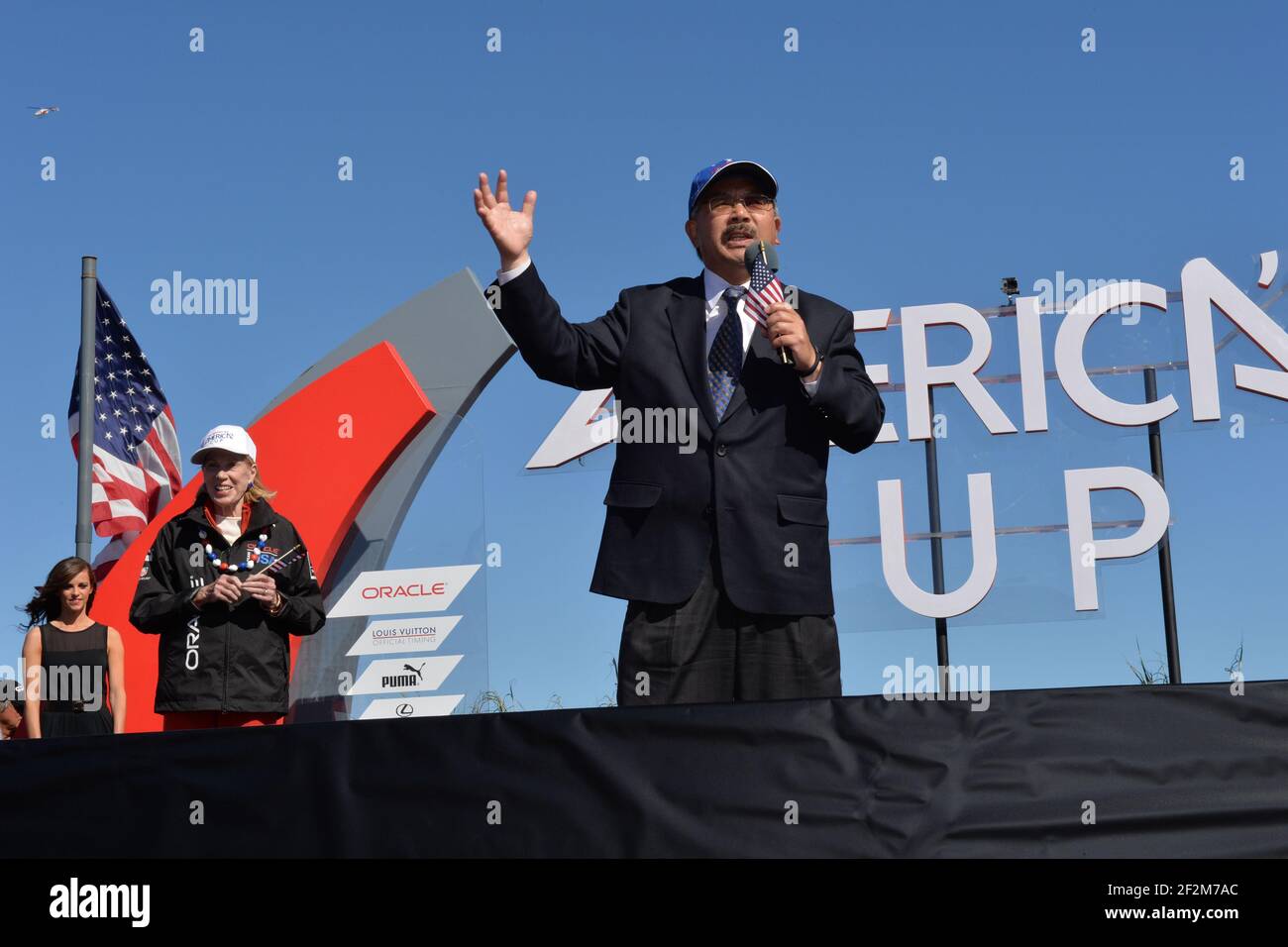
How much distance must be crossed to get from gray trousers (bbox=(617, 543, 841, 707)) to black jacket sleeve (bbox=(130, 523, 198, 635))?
5.55 feet

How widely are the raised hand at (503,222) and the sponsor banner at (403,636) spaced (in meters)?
4.94

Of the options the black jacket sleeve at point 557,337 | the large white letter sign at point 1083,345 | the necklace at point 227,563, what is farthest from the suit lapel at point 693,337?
the large white letter sign at point 1083,345

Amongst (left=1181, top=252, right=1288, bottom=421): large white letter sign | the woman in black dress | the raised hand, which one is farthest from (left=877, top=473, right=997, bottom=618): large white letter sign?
the raised hand

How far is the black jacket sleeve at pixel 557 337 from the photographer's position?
112 inches

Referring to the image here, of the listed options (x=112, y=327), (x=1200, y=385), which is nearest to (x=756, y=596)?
(x=1200, y=385)

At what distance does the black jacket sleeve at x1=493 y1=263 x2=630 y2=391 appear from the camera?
2.84 meters

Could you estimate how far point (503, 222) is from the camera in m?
2.81

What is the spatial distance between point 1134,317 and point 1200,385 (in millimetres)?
628

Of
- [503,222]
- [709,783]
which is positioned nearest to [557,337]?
[503,222]

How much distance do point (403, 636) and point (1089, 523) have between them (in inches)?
175

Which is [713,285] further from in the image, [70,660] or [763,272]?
[70,660]
